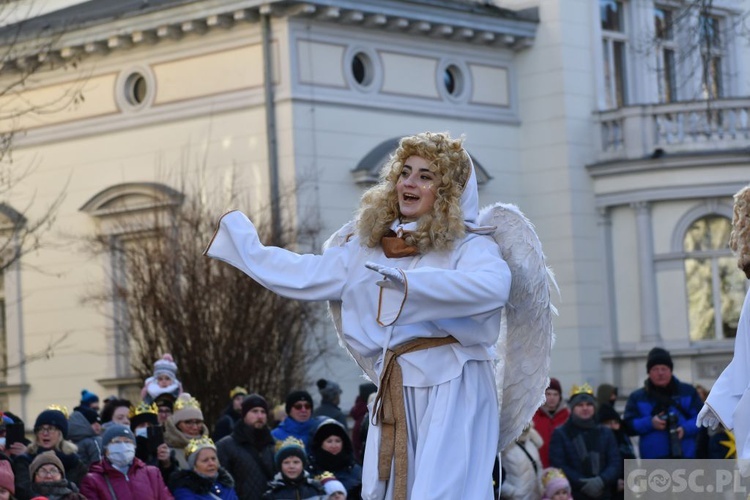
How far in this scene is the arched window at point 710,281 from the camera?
1200 inches

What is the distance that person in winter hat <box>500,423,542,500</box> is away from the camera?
1458 cm

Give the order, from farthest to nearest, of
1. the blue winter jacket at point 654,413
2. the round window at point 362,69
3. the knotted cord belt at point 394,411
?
1. the round window at point 362,69
2. the blue winter jacket at point 654,413
3. the knotted cord belt at point 394,411

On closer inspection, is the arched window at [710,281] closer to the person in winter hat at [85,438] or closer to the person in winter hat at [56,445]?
the person in winter hat at [85,438]

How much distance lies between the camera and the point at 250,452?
46.3 ft

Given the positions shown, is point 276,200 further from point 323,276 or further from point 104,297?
point 323,276

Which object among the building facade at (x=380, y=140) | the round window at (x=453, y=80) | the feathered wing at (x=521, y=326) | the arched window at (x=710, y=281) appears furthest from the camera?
the arched window at (x=710, y=281)

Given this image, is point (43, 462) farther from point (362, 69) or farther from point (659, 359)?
point (362, 69)

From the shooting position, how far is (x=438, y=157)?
8117 mm

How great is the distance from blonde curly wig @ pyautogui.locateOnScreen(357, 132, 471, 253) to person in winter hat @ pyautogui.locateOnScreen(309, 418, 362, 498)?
5.94 metres

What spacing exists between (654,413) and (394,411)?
829cm

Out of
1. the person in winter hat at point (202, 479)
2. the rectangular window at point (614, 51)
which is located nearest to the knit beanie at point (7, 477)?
the person in winter hat at point (202, 479)

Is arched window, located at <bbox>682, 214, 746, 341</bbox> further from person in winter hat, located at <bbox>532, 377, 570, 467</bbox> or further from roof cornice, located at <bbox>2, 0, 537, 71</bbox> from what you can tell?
person in winter hat, located at <bbox>532, 377, 570, 467</bbox>

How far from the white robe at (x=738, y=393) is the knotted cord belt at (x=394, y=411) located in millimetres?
1241

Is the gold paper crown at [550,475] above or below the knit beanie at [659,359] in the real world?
below
